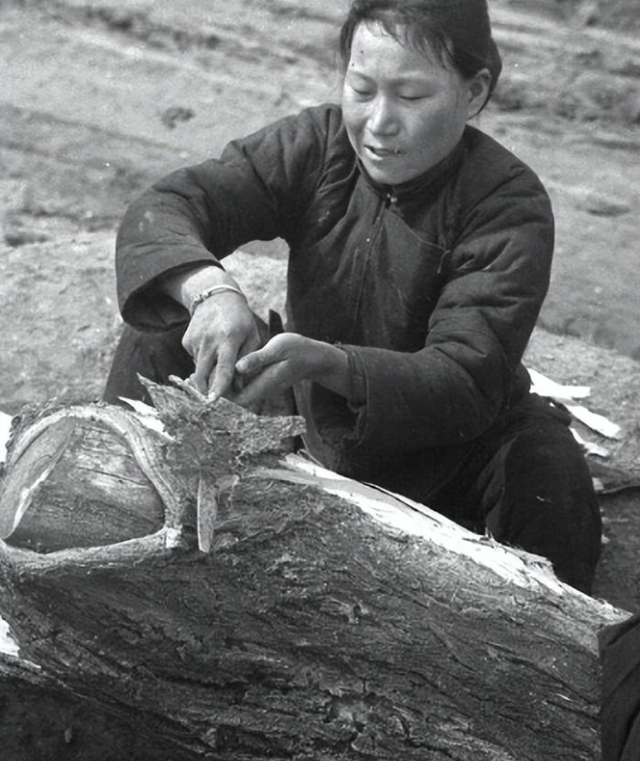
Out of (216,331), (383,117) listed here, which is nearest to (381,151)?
(383,117)

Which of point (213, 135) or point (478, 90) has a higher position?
point (478, 90)

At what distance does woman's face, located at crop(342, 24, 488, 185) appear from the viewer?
222 centimetres

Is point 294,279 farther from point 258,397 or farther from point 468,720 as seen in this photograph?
point 468,720

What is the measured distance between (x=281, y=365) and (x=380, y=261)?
1.50ft

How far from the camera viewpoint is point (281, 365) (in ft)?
6.81

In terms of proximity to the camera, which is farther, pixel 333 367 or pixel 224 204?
pixel 224 204

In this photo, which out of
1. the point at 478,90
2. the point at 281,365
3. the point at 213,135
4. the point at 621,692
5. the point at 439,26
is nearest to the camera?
the point at 621,692

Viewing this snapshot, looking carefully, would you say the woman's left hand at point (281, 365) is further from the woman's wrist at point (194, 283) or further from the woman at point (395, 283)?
the woman's wrist at point (194, 283)

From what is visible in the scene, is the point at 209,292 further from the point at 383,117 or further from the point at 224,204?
the point at 383,117

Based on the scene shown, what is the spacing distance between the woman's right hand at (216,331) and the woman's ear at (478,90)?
21.9 inches

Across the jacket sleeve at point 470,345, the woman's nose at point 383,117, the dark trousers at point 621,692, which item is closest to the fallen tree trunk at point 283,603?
the dark trousers at point 621,692

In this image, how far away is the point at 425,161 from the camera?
234 centimetres

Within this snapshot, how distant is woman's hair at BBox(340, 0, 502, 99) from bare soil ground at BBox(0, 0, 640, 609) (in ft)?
4.06

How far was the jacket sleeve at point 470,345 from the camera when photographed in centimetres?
219
